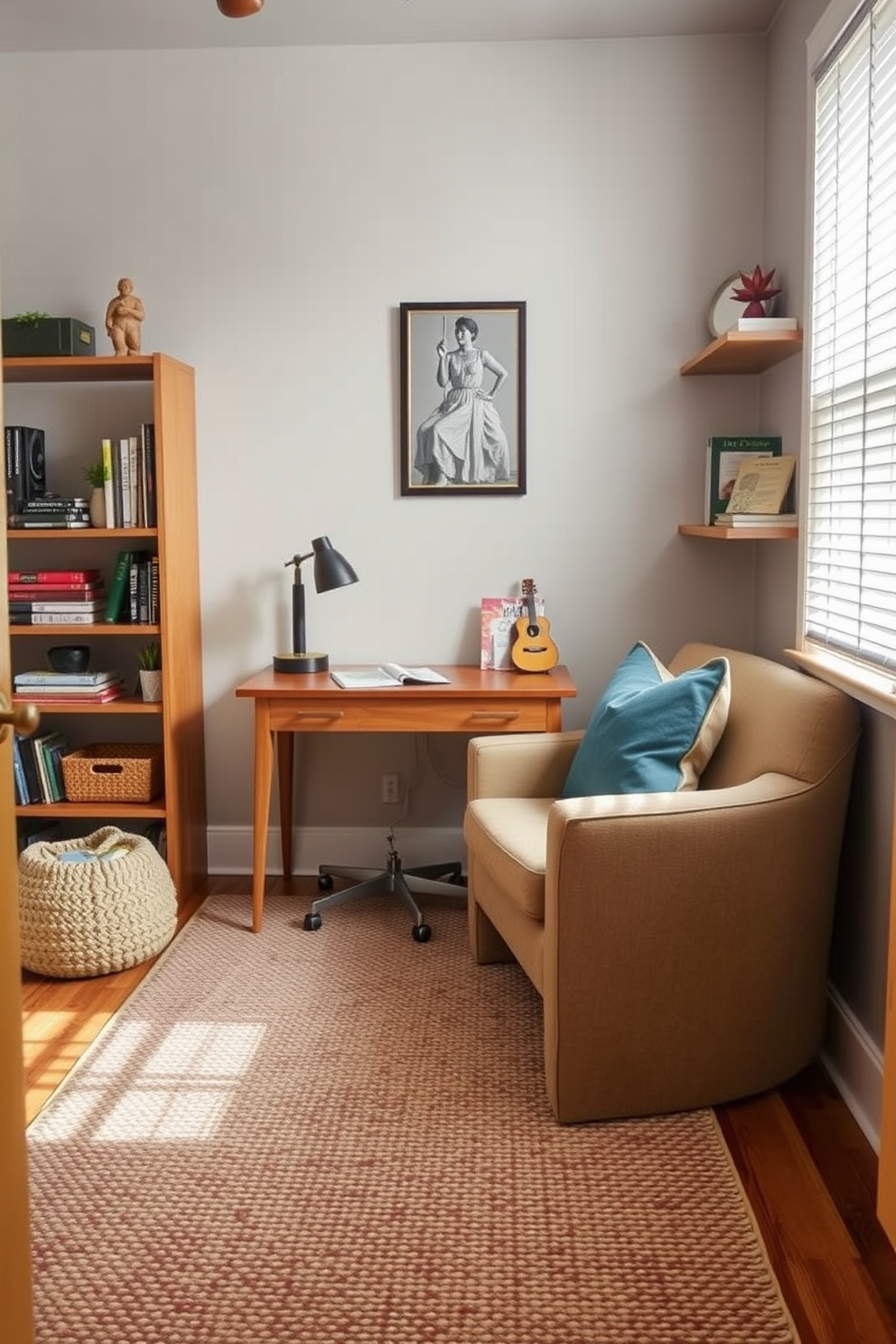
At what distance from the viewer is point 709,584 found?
143 inches

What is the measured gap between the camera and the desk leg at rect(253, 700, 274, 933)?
321 centimetres

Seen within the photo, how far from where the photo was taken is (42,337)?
3391mm

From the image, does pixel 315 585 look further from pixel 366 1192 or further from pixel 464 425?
pixel 366 1192

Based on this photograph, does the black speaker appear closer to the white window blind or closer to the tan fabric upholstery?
the tan fabric upholstery

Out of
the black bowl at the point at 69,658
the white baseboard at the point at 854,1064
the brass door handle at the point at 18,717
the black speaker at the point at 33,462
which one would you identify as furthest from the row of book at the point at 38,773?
the brass door handle at the point at 18,717

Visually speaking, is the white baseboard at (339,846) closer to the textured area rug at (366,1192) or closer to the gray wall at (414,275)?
A: the gray wall at (414,275)

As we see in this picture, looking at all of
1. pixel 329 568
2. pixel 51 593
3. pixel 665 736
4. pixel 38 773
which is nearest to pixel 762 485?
pixel 665 736

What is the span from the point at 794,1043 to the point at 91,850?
1.90 metres

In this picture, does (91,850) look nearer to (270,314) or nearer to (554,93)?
(270,314)

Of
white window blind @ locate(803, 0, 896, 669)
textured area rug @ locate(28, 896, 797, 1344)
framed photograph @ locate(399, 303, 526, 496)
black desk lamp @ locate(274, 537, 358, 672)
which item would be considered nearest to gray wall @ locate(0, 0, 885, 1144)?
framed photograph @ locate(399, 303, 526, 496)

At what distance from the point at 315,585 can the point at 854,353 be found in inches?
66.8

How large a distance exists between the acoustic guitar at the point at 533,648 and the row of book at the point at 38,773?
141 cm

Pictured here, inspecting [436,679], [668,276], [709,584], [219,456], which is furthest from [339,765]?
[668,276]

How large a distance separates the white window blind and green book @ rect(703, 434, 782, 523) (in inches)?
18.2
